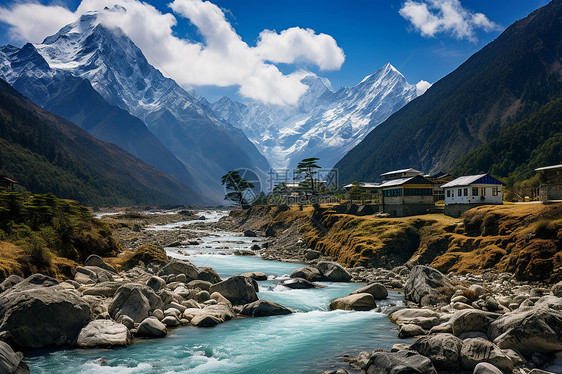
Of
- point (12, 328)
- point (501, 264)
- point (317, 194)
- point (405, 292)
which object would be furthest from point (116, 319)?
point (317, 194)

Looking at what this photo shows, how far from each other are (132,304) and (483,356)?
18.6m

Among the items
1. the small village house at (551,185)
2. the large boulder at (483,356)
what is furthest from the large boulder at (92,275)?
the small village house at (551,185)

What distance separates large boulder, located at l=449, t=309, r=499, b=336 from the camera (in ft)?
65.7

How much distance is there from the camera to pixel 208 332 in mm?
22594

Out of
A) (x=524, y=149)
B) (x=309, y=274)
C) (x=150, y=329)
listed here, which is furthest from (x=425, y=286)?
(x=524, y=149)

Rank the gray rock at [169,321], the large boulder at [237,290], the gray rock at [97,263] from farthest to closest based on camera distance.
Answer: the gray rock at [97,263]
the large boulder at [237,290]
the gray rock at [169,321]

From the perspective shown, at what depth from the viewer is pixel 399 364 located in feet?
52.2

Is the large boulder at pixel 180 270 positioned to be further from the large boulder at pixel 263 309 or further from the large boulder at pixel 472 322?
the large boulder at pixel 472 322

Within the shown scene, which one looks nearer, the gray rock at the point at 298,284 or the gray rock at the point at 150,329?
the gray rock at the point at 150,329

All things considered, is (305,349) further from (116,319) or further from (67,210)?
(67,210)

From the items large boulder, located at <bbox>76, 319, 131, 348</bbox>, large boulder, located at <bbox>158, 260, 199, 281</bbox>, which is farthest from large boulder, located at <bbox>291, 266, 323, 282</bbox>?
large boulder, located at <bbox>76, 319, 131, 348</bbox>

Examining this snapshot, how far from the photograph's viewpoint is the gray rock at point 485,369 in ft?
49.4

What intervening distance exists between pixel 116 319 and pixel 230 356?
750 cm

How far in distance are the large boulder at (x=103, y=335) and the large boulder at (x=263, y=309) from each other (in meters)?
8.71
